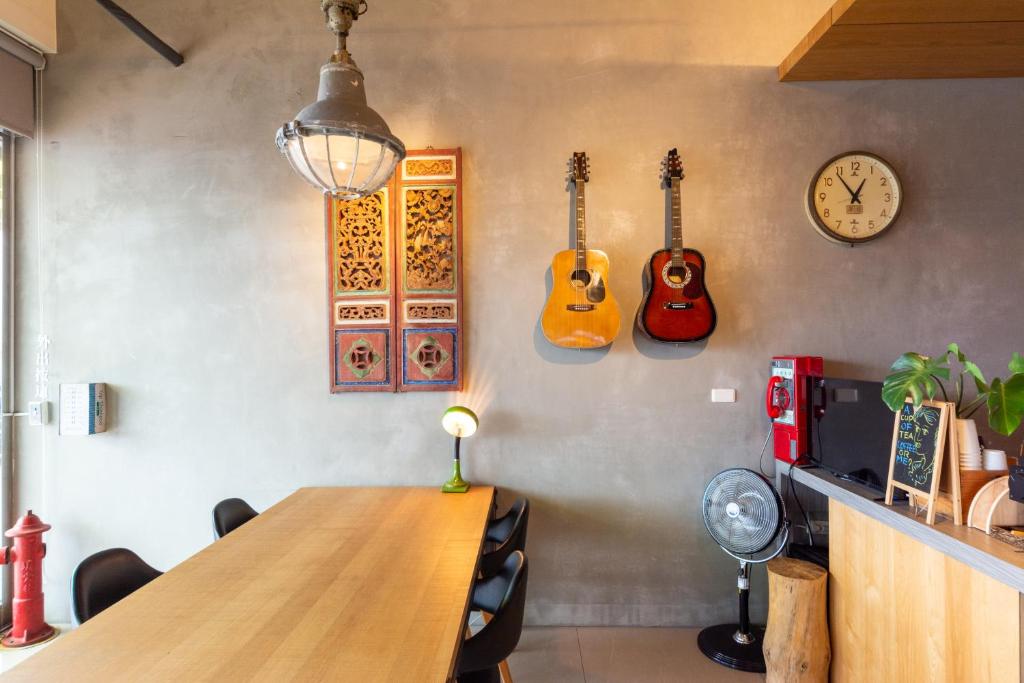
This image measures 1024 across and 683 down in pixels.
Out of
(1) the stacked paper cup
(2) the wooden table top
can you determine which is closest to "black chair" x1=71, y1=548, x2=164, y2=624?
(2) the wooden table top

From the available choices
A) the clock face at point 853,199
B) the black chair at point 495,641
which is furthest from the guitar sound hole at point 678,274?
the black chair at point 495,641

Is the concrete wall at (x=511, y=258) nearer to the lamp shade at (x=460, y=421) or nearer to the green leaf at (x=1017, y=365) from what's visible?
the lamp shade at (x=460, y=421)

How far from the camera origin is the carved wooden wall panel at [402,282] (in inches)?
124

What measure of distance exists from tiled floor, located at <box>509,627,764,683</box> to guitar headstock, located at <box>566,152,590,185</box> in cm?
236

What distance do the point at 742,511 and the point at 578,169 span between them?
1881 mm

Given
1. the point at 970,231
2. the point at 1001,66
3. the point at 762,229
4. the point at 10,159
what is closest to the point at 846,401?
the point at 762,229

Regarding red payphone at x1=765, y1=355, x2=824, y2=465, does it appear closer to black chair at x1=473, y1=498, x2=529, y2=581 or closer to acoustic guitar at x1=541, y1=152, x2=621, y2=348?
acoustic guitar at x1=541, y1=152, x2=621, y2=348

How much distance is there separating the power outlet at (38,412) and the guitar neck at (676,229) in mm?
3529

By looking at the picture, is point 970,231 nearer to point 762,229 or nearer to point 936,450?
point 762,229

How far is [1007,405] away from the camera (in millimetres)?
1736

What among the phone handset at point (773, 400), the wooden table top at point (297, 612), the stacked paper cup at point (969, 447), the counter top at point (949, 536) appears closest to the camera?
the wooden table top at point (297, 612)

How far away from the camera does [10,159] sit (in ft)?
10.6

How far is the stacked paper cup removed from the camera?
5.99 feet

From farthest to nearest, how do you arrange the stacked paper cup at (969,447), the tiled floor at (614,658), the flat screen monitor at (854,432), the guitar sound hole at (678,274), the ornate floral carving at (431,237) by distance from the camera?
the ornate floral carving at (431,237)
the guitar sound hole at (678,274)
the tiled floor at (614,658)
the flat screen monitor at (854,432)
the stacked paper cup at (969,447)
